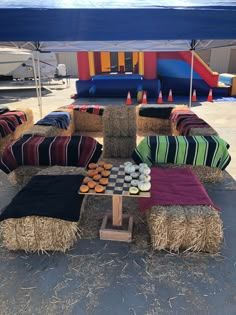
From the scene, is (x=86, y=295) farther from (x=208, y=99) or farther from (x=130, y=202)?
(x=208, y=99)

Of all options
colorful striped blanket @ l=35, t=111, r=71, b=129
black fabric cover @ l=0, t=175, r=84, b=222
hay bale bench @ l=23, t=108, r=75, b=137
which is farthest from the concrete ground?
colorful striped blanket @ l=35, t=111, r=71, b=129

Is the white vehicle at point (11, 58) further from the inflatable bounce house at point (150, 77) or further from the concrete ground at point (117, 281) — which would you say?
the concrete ground at point (117, 281)

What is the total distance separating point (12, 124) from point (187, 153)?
5.30 metres

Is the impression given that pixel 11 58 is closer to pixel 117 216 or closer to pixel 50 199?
pixel 50 199

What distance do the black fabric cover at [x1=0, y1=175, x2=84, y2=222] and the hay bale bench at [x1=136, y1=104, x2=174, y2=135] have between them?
18.8ft

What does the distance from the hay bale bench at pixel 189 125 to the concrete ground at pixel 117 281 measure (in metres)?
2.79

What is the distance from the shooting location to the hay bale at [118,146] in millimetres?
7074

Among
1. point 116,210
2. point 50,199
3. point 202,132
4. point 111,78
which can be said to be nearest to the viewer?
point 50,199

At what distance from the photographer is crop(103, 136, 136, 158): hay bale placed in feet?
23.2

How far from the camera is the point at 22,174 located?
5520mm

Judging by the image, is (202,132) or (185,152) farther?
(202,132)

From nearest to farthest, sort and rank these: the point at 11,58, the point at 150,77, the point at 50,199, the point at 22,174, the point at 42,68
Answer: the point at 50,199 < the point at 22,174 < the point at 150,77 < the point at 11,58 < the point at 42,68

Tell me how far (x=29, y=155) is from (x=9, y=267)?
95.4 inches

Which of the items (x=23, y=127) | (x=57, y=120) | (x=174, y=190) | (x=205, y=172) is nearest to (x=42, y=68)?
(x=23, y=127)
